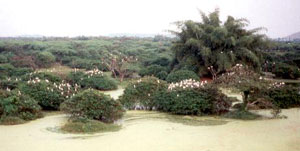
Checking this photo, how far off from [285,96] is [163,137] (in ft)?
17.1

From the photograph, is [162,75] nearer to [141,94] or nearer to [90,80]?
[90,80]

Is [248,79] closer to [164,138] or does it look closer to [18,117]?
[164,138]

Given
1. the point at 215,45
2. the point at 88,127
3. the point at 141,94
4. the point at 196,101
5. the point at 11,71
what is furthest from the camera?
the point at 11,71

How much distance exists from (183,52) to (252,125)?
37.7 feet

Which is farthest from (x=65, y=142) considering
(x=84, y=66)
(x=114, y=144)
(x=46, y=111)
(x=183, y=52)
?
(x=84, y=66)

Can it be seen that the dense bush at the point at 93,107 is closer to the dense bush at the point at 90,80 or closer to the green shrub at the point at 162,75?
the dense bush at the point at 90,80

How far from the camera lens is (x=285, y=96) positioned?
1151 cm

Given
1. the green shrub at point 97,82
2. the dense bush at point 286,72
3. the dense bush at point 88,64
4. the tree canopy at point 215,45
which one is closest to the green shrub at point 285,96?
the tree canopy at point 215,45

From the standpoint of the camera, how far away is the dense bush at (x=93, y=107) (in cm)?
964

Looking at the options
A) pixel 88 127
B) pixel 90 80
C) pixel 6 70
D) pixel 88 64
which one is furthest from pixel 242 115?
pixel 88 64

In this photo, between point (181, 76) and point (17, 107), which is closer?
point (17, 107)

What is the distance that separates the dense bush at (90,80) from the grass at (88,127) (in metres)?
6.75

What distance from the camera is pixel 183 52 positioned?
20.4 meters

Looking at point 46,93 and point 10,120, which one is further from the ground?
point 46,93
